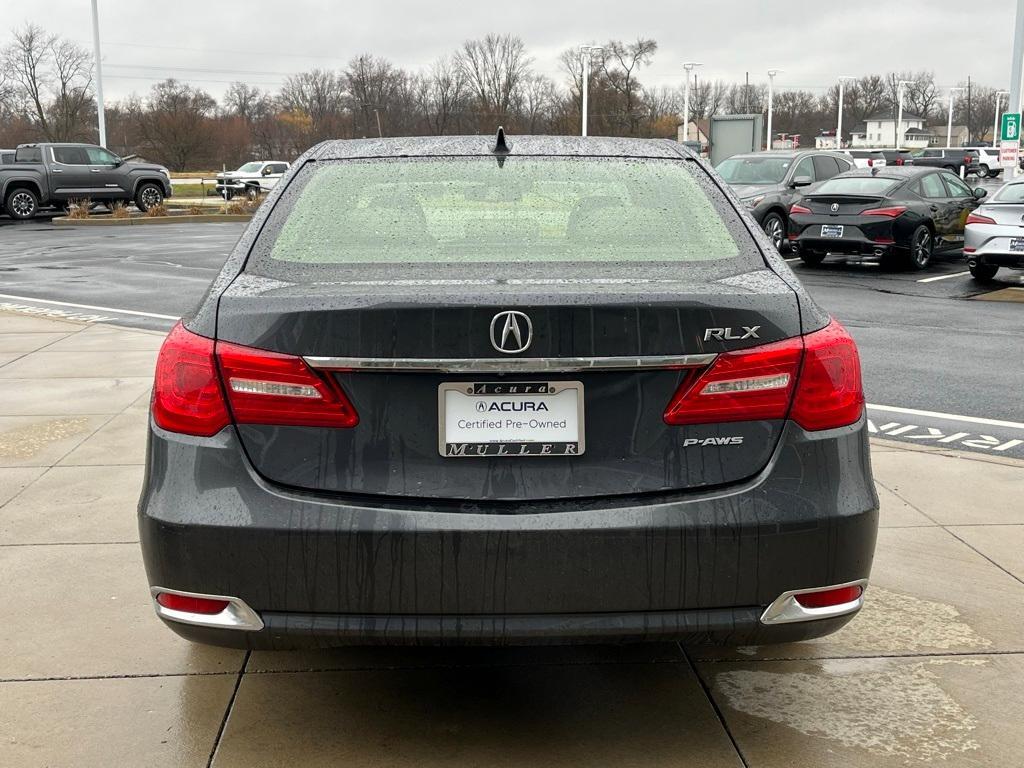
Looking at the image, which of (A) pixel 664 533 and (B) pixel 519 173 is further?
(B) pixel 519 173

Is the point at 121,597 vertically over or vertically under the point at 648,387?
under

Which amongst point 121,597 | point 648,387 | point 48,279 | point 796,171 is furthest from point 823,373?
point 796,171

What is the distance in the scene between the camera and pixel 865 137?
148 metres

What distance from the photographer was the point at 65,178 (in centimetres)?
3148

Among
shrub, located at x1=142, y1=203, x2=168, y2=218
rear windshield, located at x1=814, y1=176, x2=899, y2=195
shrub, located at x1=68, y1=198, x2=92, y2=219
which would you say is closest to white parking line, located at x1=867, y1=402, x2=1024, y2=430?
rear windshield, located at x1=814, y1=176, x2=899, y2=195

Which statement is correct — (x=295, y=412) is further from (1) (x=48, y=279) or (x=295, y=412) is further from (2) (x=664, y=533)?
(1) (x=48, y=279)

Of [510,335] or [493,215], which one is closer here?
[510,335]

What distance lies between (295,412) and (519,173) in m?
1.26

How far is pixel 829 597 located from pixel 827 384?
0.53 meters

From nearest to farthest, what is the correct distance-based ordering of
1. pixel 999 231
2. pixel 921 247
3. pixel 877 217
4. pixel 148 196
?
pixel 999 231
pixel 877 217
pixel 921 247
pixel 148 196

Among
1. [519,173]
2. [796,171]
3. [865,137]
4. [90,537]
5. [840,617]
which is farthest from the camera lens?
[865,137]

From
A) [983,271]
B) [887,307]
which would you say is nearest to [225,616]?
[887,307]

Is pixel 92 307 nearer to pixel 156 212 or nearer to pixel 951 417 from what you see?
pixel 951 417

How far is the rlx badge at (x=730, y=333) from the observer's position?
2.67 metres
